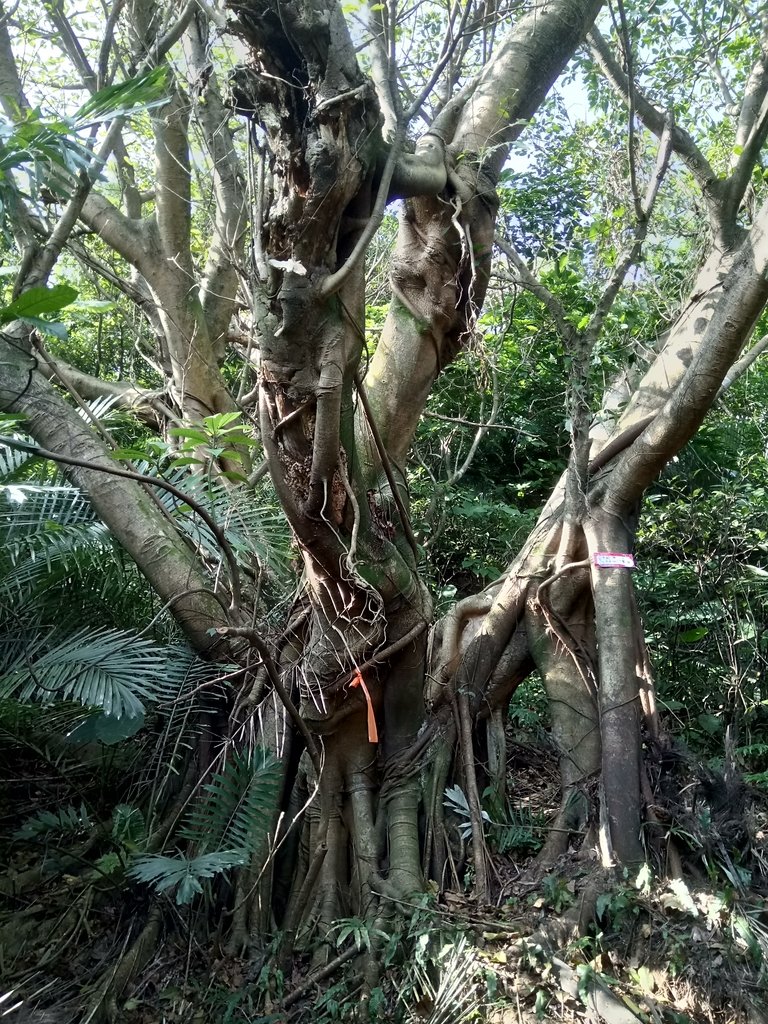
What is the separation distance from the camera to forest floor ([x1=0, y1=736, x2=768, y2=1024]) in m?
3.32

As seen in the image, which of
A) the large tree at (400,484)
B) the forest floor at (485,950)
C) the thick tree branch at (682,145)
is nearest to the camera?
the large tree at (400,484)

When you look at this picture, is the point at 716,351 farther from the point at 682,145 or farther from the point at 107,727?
the point at 107,727

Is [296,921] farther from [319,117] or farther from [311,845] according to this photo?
[319,117]

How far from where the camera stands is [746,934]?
341 centimetres

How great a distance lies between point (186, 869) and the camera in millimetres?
3488

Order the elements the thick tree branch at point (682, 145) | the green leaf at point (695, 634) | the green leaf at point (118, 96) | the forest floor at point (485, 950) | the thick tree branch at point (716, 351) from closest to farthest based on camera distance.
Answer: the green leaf at point (118, 96) < the forest floor at point (485, 950) < the thick tree branch at point (716, 351) < the thick tree branch at point (682, 145) < the green leaf at point (695, 634)

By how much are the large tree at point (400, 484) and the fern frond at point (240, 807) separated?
0.66 ft

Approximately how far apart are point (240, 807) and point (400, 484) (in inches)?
69.9

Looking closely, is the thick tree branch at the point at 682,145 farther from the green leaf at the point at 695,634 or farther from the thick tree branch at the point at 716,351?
the green leaf at the point at 695,634

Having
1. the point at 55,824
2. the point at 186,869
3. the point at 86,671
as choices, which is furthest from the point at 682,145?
the point at 55,824

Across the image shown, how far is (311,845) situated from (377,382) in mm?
2426

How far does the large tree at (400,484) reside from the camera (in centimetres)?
322

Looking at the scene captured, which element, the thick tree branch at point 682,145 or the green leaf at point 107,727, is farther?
the thick tree branch at point 682,145

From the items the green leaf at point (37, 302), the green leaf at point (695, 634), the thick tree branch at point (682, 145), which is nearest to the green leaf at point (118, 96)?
the green leaf at point (37, 302)
